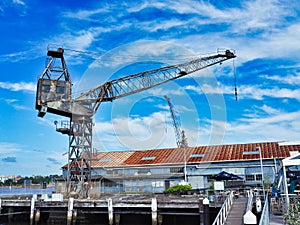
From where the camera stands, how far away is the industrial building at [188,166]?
→ 38469mm

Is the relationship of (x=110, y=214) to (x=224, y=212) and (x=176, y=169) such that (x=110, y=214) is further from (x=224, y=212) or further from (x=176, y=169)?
(x=176, y=169)

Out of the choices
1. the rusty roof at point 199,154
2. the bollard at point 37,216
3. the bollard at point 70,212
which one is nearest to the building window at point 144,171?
the rusty roof at point 199,154

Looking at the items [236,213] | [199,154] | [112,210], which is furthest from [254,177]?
[236,213]

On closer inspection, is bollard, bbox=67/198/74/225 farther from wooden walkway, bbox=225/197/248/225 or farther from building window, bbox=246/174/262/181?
building window, bbox=246/174/262/181

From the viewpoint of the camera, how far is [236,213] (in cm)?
1794

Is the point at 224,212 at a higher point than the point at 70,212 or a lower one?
higher

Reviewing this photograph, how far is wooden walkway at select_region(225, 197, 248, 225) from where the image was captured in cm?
1619

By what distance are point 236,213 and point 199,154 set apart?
26.2 meters

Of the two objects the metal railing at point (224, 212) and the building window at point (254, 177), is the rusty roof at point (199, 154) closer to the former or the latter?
the building window at point (254, 177)

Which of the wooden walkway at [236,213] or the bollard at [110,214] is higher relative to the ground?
the wooden walkway at [236,213]

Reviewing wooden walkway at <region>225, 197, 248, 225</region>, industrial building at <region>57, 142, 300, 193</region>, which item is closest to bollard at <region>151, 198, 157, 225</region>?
wooden walkway at <region>225, 197, 248, 225</region>

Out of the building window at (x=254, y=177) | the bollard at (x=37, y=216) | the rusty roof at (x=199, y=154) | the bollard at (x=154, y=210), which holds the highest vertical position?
the rusty roof at (x=199, y=154)

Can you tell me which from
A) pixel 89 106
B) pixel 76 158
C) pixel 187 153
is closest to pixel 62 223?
pixel 76 158

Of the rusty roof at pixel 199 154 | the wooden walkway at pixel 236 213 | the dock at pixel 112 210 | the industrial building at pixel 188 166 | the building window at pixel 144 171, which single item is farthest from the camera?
the building window at pixel 144 171
